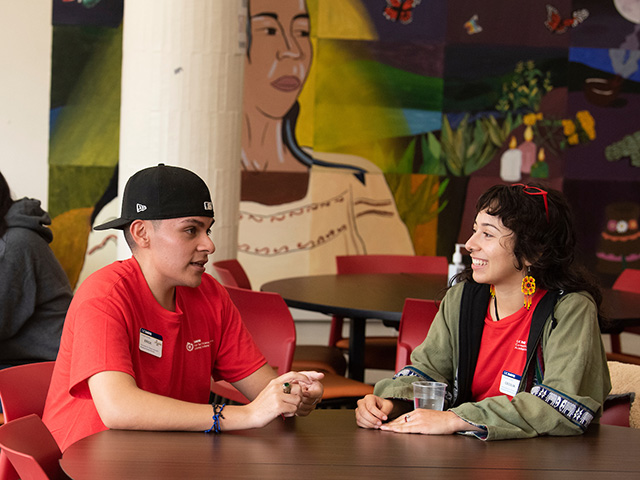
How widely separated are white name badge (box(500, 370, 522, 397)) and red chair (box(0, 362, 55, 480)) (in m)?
1.22

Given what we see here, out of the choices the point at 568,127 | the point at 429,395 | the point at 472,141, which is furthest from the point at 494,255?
the point at 568,127

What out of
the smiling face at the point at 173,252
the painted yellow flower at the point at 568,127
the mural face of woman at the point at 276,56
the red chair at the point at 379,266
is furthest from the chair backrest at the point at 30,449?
the painted yellow flower at the point at 568,127

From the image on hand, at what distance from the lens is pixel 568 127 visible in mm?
6711

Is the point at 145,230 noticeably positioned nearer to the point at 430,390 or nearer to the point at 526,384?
the point at 430,390

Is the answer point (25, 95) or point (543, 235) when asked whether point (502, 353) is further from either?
point (25, 95)

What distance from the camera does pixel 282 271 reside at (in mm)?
6566

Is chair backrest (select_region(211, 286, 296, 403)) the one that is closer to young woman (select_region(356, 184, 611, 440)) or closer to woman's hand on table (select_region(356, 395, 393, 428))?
young woman (select_region(356, 184, 611, 440))

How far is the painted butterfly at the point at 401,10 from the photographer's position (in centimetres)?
654

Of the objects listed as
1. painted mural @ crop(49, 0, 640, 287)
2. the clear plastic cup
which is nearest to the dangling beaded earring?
the clear plastic cup

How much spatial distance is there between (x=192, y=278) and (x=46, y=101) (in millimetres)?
4665

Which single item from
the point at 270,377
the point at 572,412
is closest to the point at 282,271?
the point at 270,377

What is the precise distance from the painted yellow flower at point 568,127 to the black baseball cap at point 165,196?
17.2 feet

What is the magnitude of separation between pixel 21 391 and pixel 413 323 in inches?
64.8

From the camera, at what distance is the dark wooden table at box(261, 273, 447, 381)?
3.46 meters
